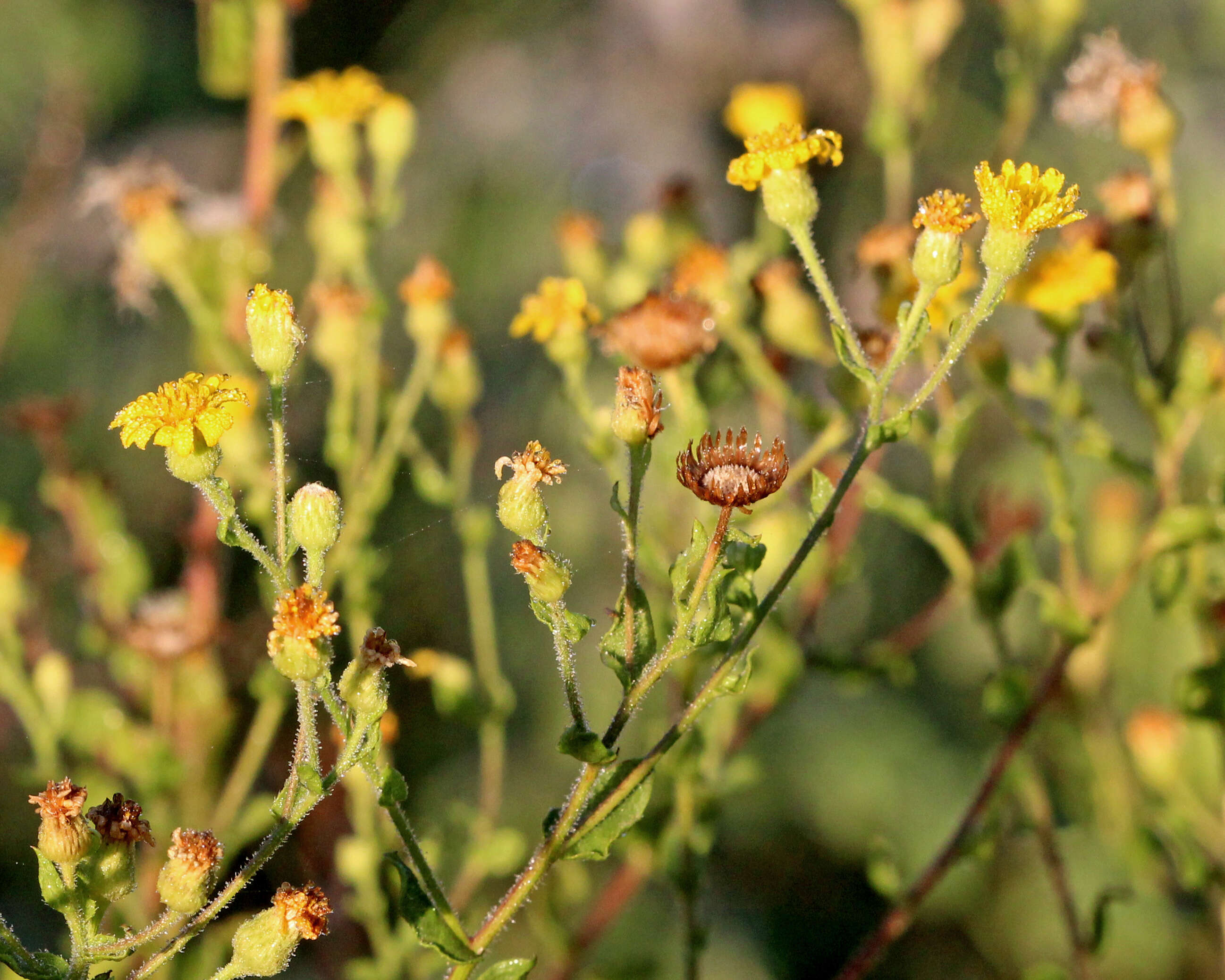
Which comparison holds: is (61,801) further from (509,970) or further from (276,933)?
(509,970)

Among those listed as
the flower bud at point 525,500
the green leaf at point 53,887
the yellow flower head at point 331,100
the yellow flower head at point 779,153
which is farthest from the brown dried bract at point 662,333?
the green leaf at point 53,887

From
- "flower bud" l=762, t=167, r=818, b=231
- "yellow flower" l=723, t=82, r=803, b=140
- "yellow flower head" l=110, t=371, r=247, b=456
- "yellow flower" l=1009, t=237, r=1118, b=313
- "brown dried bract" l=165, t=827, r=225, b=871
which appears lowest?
"brown dried bract" l=165, t=827, r=225, b=871

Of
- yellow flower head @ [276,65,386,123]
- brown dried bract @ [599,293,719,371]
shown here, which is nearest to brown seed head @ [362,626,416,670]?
brown dried bract @ [599,293,719,371]

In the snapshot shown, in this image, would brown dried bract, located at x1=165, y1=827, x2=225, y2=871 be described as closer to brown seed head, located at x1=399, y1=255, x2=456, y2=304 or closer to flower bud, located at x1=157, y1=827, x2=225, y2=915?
flower bud, located at x1=157, y1=827, x2=225, y2=915

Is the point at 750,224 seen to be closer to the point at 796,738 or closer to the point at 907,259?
the point at 796,738

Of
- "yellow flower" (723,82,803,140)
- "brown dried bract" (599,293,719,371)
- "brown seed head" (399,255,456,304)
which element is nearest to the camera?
"brown dried bract" (599,293,719,371)

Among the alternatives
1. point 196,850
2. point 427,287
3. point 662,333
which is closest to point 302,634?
point 196,850

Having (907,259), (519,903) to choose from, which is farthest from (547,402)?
(519,903)
